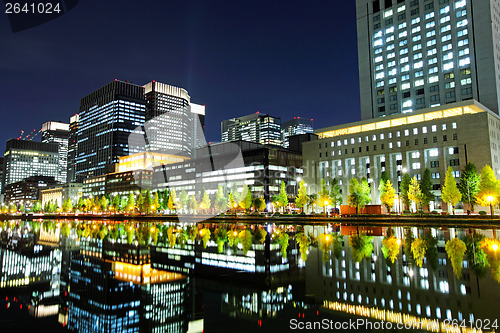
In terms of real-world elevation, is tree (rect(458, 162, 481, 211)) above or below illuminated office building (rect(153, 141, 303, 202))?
below

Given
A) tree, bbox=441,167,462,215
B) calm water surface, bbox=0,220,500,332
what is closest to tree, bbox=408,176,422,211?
tree, bbox=441,167,462,215

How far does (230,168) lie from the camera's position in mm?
155625

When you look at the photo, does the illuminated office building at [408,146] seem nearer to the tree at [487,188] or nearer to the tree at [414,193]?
the tree at [414,193]

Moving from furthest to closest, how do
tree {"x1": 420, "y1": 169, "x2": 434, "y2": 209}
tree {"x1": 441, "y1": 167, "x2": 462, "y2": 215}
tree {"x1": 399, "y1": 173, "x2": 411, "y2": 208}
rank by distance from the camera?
tree {"x1": 399, "y1": 173, "x2": 411, "y2": 208} < tree {"x1": 420, "y1": 169, "x2": 434, "y2": 209} < tree {"x1": 441, "y1": 167, "x2": 462, "y2": 215}

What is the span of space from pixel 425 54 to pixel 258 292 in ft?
389

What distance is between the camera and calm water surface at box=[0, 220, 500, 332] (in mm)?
11398

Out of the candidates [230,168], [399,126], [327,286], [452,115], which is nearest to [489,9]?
[452,115]

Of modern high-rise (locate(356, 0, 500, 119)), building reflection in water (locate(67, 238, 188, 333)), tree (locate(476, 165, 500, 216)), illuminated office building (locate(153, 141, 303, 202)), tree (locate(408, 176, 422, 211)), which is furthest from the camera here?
illuminated office building (locate(153, 141, 303, 202))

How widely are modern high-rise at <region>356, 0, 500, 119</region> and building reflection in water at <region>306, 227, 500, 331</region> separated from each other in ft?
330

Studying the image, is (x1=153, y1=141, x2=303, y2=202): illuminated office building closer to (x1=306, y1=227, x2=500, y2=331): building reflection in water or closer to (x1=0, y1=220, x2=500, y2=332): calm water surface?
(x1=0, y1=220, x2=500, y2=332): calm water surface

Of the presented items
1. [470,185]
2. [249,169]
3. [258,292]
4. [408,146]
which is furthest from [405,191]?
[258,292]

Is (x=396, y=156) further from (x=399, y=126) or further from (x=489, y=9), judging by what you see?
(x=489, y=9)

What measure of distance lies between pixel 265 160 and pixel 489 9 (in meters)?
86.7

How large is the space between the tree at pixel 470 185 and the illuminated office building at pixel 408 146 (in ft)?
38.5
